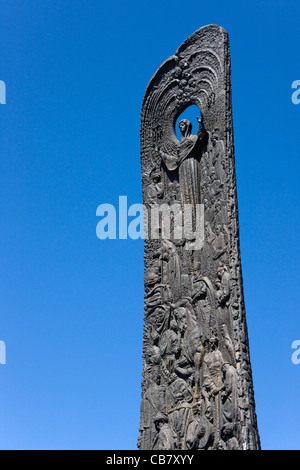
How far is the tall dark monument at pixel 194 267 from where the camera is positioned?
7.45 metres

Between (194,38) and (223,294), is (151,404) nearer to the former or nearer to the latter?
(223,294)

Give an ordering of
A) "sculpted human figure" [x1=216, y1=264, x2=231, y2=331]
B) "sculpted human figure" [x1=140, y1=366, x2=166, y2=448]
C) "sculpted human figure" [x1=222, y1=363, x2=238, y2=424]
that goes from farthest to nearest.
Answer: "sculpted human figure" [x1=140, y1=366, x2=166, y2=448]
"sculpted human figure" [x1=216, y1=264, x2=231, y2=331]
"sculpted human figure" [x1=222, y1=363, x2=238, y2=424]

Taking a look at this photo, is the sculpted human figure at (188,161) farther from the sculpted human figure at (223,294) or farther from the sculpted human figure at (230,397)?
the sculpted human figure at (230,397)

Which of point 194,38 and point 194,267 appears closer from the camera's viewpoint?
point 194,267

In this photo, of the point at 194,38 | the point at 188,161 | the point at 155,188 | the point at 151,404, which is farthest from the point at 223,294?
the point at 194,38

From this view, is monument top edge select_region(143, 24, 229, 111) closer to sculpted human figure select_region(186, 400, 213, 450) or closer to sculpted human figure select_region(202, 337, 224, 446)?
sculpted human figure select_region(202, 337, 224, 446)

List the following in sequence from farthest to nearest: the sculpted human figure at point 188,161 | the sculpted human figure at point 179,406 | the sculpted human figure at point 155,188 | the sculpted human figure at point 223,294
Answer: the sculpted human figure at point 155,188
the sculpted human figure at point 188,161
the sculpted human figure at point 179,406
the sculpted human figure at point 223,294

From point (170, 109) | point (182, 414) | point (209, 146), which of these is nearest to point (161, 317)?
point (182, 414)

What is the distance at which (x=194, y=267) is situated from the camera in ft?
28.1

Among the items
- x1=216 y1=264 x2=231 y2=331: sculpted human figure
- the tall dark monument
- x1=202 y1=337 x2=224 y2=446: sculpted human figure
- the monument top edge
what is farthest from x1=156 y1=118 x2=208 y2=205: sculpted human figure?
x1=202 y1=337 x2=224 y2=446: sculpted human figure

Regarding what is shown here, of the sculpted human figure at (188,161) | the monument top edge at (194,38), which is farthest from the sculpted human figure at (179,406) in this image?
the monument top edge at (194,38)

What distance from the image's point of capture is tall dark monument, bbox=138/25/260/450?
7.45 m

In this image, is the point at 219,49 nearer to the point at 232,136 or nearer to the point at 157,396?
the point at 232,136

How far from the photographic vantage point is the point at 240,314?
7504mm
